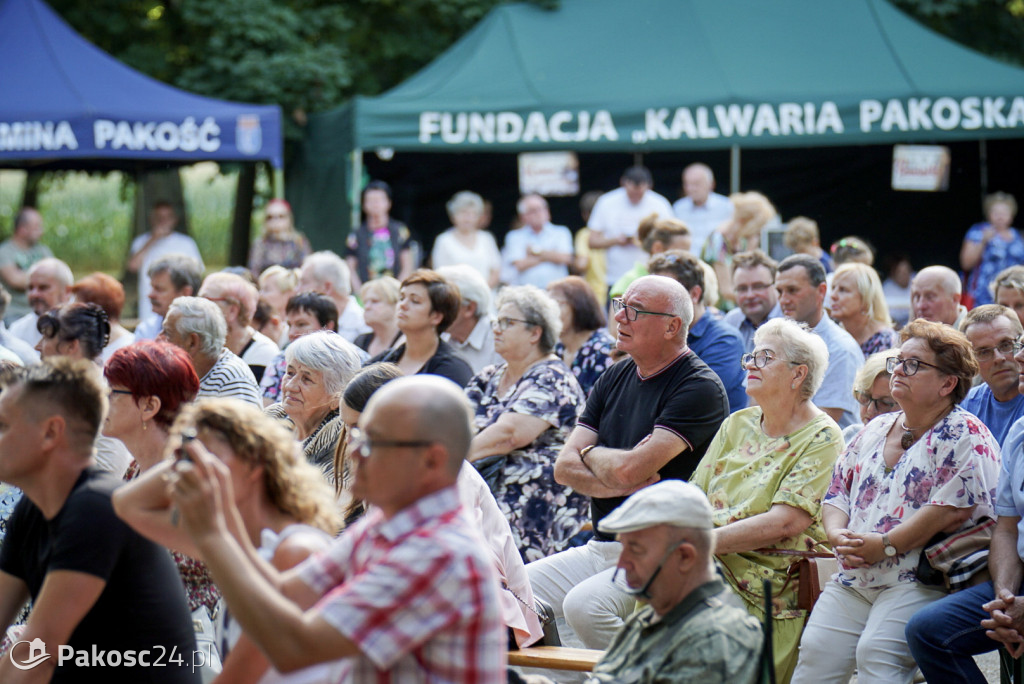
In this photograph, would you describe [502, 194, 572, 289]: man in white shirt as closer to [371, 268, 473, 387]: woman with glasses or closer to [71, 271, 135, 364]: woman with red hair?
[71, 271, 135, 364]: woman with red hair

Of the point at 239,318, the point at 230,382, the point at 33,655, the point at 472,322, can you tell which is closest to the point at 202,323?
the point at 230,382

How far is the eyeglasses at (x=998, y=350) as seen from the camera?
178 inches

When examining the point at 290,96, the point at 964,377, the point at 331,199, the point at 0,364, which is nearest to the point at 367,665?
the point at 964,377

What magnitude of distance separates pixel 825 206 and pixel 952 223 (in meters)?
1.53

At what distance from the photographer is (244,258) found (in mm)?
14219

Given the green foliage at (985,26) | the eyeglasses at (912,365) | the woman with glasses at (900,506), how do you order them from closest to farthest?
1. the woman with glasses at (900,506)
2. the eyeglasses at (912,365)
3. the green foliage at (985,26)

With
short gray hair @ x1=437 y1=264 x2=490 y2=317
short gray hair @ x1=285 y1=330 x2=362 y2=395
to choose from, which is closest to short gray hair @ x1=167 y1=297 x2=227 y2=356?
short gray hair @ x1=285 y1=330 x2=362 y2=395

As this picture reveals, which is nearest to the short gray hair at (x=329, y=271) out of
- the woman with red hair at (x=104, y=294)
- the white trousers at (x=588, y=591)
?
the woman with red hair at (x=104, y=294)

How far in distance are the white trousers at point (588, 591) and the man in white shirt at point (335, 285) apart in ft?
9.80

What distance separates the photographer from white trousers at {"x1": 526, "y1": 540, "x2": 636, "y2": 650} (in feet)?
14.8

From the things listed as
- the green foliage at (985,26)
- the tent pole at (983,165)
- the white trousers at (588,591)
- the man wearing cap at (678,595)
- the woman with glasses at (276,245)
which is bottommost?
the white trousers at (588,591)

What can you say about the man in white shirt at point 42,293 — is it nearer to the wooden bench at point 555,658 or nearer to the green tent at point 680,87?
the green tent at point 680,87

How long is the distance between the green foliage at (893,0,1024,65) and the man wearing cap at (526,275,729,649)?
38.6ft

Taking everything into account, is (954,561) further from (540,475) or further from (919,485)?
(540,475)
